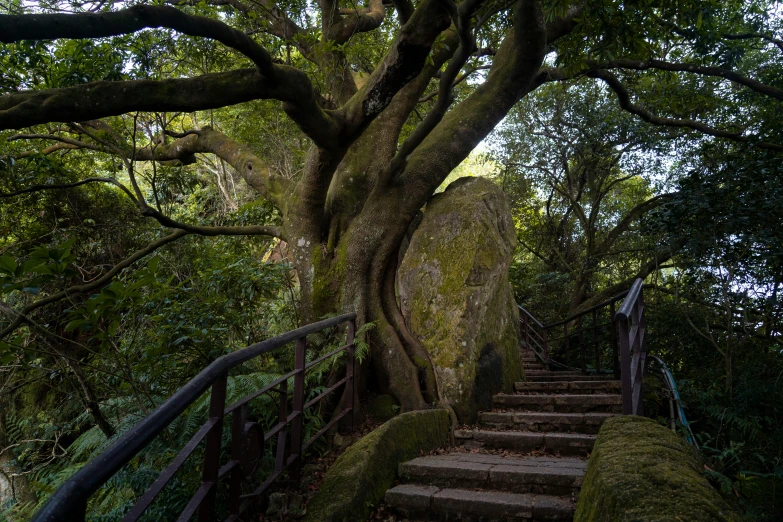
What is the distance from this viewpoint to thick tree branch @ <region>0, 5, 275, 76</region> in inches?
108

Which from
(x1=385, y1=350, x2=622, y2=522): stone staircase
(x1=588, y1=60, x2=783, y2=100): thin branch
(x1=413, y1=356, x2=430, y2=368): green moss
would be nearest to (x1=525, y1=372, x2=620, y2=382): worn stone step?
(x1=385, y1=350, x2=622, y2=522): stone staircase

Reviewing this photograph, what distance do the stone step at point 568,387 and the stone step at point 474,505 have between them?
3.18m

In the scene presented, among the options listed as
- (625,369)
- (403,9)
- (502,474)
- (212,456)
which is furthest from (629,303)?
(403,9)

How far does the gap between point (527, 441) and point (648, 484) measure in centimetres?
263

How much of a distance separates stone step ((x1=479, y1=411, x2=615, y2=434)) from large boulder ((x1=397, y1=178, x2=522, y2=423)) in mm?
241

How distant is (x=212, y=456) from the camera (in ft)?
7.52

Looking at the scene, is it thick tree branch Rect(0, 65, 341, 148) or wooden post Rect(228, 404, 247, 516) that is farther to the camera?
A: thick tree branch Rect(0, 65, 341, 148)

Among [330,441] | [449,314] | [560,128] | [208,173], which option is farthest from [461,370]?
[208,173]

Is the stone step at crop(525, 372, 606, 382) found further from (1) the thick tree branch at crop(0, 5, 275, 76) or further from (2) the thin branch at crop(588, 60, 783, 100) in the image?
(1) the thick tree branch at crop(0, 5, 275, 76)

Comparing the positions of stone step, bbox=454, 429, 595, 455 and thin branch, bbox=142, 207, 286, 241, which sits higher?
thin branch, bbox=142, 207, 286, 241

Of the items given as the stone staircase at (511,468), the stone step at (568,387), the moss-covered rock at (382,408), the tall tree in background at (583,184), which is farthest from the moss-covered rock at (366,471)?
the tall tree in background at (583,184)

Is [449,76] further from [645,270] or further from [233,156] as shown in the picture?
[645,270]

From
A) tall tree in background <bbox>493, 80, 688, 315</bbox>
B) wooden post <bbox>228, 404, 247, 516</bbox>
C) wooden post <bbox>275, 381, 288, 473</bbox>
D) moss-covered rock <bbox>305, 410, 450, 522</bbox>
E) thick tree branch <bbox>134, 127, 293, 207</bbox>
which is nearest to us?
wooden post <bbox>228, 404, 247, 516</bbox>

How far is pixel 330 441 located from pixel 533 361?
25.7 feet
